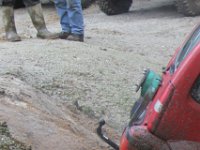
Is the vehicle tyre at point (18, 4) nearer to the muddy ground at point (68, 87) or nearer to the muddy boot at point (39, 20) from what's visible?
the muddy ground at point (68, 87)

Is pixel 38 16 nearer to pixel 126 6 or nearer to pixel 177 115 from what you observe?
pixel 177 115

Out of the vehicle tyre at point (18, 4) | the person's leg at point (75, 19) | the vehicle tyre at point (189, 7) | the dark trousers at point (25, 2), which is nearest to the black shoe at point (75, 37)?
the person's leg at point (75, 19)

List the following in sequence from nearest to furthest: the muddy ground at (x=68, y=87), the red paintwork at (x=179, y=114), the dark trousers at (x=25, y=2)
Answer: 1. the red paintwork at (x=179, y=114)
2. the muddy ground at (x=68, y=87)
3. the dark trousers at (x=25, y=2)

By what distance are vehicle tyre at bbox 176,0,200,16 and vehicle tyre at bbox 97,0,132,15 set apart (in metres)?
1.69

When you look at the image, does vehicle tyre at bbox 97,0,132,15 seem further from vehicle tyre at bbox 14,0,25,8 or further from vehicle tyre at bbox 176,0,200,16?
vehicle tyre at bbox 14,0,25,8

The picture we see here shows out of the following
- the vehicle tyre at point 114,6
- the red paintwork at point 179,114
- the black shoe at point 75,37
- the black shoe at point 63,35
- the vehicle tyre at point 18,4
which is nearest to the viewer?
the red paintwork at point 179,114

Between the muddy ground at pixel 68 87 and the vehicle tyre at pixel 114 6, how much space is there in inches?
143

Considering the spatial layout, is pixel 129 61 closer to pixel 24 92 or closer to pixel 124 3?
pixel 24 92

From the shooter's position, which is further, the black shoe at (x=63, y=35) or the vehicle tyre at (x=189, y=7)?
the vehicle tyre at (x=189, y=7)

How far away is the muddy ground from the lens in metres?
4.43

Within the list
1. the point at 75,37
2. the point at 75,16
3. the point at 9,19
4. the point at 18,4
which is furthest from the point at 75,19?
the point at 18,4

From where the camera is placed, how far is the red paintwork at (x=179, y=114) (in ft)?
10.4

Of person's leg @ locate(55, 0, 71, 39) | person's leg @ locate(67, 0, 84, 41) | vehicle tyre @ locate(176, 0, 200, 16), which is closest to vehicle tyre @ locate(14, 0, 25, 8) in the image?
vehicle tyre @ locate(176, 0, 200, 16)

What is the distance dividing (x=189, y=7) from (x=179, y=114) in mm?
8435
